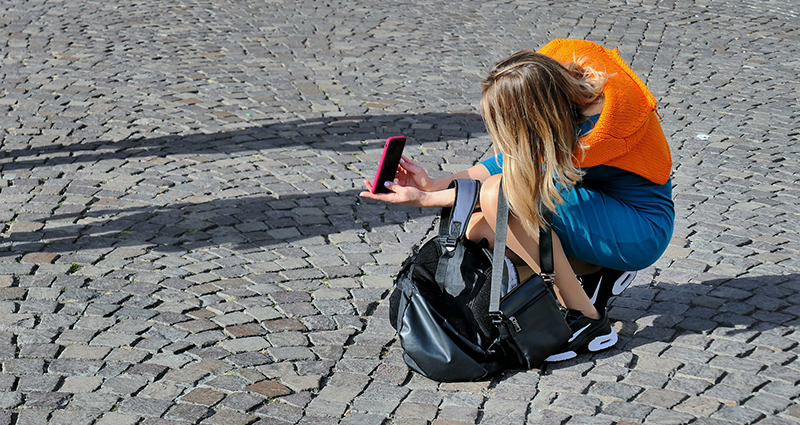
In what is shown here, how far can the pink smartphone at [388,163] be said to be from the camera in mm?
3594

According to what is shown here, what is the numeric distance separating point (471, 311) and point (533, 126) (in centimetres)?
79

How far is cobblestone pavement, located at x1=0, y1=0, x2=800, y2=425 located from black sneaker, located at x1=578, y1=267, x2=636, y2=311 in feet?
0.64

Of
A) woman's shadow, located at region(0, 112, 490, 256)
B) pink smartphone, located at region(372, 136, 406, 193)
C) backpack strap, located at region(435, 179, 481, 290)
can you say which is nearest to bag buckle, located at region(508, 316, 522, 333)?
backpack strap, located at region(435, 179, 481, 290)

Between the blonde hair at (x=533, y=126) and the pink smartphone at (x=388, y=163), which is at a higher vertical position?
the blonde hair at (x=533, y=126)

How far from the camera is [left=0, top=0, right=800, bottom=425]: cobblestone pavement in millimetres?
3410

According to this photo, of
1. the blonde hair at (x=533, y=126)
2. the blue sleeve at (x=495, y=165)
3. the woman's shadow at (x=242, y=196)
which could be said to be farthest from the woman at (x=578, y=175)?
the woman's shadow at (x=242, y=196)

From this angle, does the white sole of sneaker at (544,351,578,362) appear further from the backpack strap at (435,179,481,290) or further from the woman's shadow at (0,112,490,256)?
the woman's shadow at (0,112,490,256)

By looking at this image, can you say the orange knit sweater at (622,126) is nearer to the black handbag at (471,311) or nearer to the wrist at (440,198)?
the black handbag at (471,311)

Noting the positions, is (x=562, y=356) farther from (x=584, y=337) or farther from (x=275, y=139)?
(x=275, y=139)

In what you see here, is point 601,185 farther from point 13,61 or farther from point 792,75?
point 13,61

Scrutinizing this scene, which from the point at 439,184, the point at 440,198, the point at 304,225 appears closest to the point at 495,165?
the point at 439,184

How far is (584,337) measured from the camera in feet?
11.9

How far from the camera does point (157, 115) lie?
6.88m

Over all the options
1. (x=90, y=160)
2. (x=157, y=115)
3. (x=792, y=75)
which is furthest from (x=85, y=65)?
(x=792, y=75)
